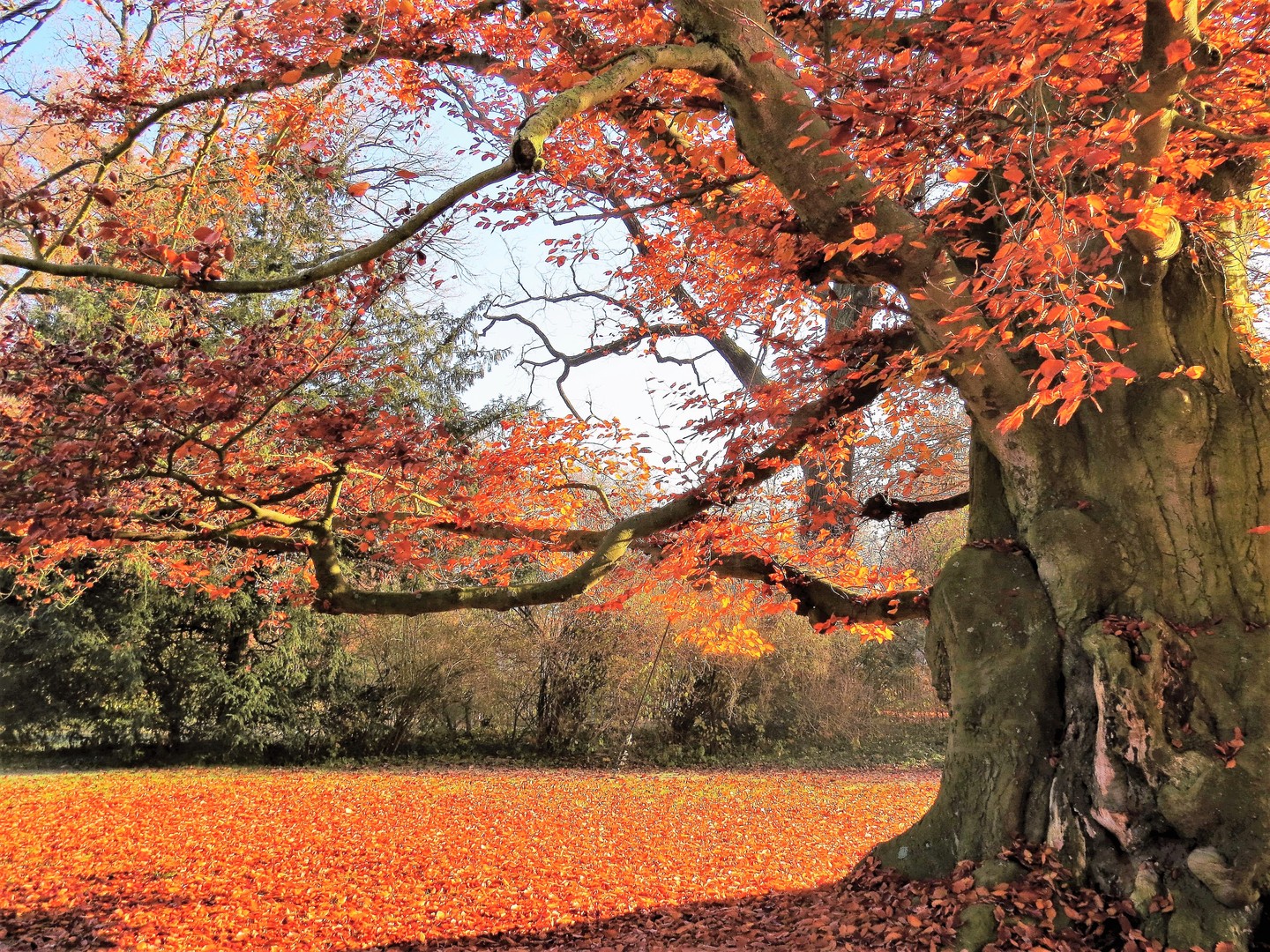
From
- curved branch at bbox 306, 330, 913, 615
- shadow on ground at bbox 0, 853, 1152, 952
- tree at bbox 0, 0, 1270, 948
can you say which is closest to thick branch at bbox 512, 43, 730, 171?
tree at bbox 0, 0, 1270, 948

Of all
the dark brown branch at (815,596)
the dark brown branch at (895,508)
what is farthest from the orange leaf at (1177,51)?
the dark brown branch at (815,596)

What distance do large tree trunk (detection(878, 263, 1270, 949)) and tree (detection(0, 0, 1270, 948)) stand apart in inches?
0.6

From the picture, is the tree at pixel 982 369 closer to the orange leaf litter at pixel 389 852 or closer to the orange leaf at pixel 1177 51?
the orange leaf at pixel 1177 51

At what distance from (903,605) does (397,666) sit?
10.1 m

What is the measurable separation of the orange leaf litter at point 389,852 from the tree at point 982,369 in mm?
2536

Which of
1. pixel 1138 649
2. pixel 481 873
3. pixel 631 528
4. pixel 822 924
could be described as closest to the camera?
pixel 1138 649

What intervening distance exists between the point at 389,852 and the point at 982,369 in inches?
262

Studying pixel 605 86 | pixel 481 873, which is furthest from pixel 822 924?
pixel 605 86

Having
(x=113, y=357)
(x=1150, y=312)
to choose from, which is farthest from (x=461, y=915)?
(x=1150, y=312)

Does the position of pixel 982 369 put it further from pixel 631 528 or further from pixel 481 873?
pixel 481 873

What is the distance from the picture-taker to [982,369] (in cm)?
414

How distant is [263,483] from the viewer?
591cm

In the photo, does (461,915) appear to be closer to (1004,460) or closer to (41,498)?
(41,498)

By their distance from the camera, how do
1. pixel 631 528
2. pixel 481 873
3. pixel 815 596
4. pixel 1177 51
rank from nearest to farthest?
pixel 1177 51, pixel 631 528, pixel 815 596, pixel 481 873
